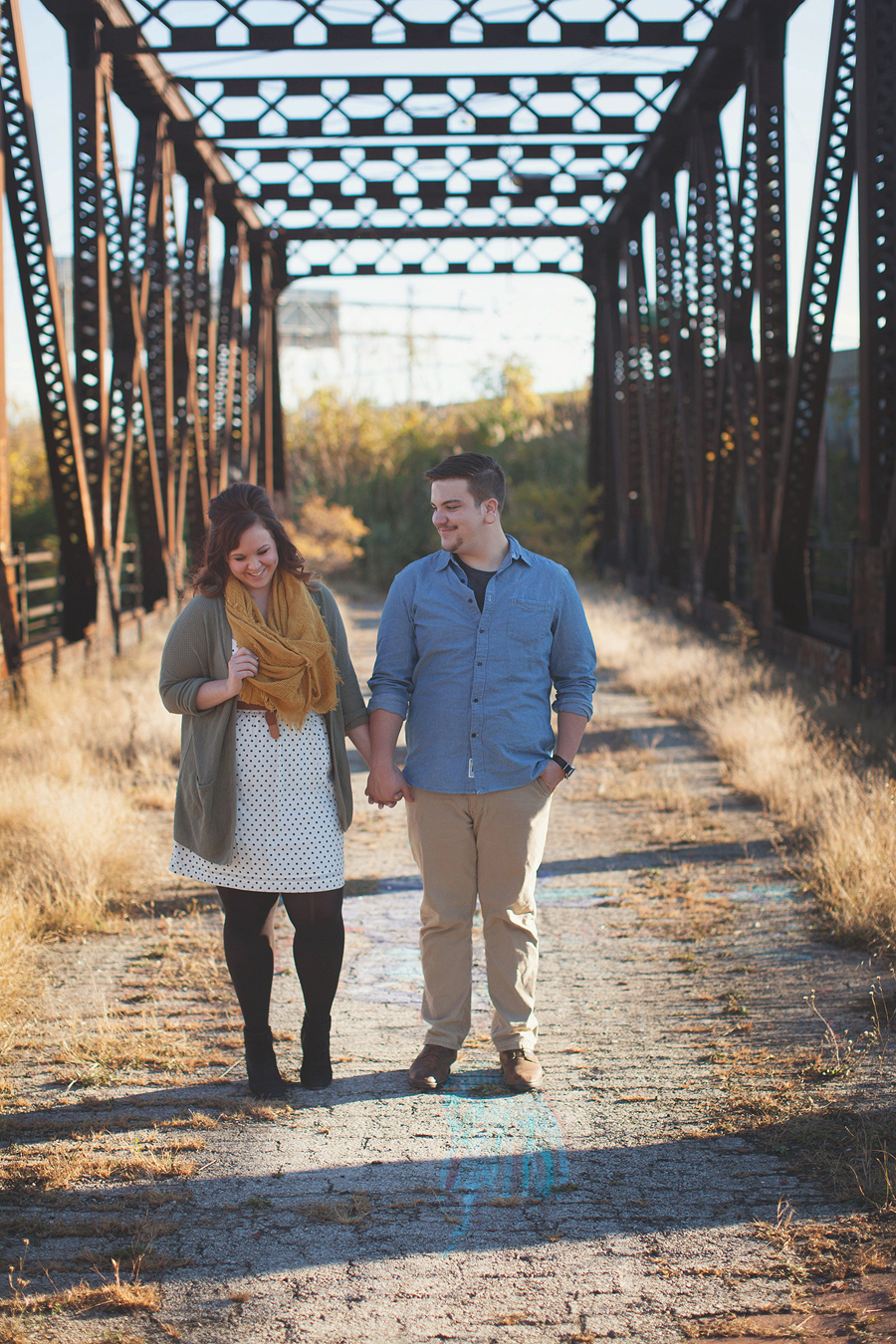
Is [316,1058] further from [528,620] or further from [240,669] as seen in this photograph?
[528,620]

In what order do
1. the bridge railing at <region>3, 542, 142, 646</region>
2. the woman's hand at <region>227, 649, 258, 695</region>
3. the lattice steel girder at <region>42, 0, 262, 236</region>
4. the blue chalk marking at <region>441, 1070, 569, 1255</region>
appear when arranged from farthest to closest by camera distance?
the bridge railing at <region>3, 542, 142, 646</region> < the lattice steel girder at <region>42, 0, 262, 236</region> < the woman's hand at <region>227, 649, 258, 695</region> < the blue chalk marking at <region>441, 1070, 569, 1255</region>

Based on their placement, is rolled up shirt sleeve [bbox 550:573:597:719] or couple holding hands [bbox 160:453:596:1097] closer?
couple holding hands [bbox 160:453:596:1097]

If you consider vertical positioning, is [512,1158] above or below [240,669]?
below

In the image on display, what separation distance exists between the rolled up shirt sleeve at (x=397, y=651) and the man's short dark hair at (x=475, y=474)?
355 mm

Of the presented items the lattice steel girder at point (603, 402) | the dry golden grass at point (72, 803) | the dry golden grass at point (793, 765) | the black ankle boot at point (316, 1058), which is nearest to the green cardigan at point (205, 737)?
the black ankle boot at point (316, 1058)

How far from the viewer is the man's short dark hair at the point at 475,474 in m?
3.54

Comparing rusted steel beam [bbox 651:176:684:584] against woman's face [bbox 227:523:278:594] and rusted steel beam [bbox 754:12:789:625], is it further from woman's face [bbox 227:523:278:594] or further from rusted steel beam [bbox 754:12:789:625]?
woman's face [bbox 227:523:278:594]

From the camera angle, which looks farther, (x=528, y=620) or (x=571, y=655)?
(x=571, y=655)

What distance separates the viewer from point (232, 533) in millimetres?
3441

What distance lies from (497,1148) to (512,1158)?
0.07 metres

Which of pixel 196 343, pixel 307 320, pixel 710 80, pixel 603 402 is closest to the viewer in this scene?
→ pixel 710 80

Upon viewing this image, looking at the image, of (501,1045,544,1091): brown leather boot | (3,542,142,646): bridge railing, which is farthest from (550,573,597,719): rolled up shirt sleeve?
(3,542,142,646): bridge railing

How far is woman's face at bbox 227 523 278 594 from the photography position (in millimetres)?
3436

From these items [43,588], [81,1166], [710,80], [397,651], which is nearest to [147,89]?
[710,80]
